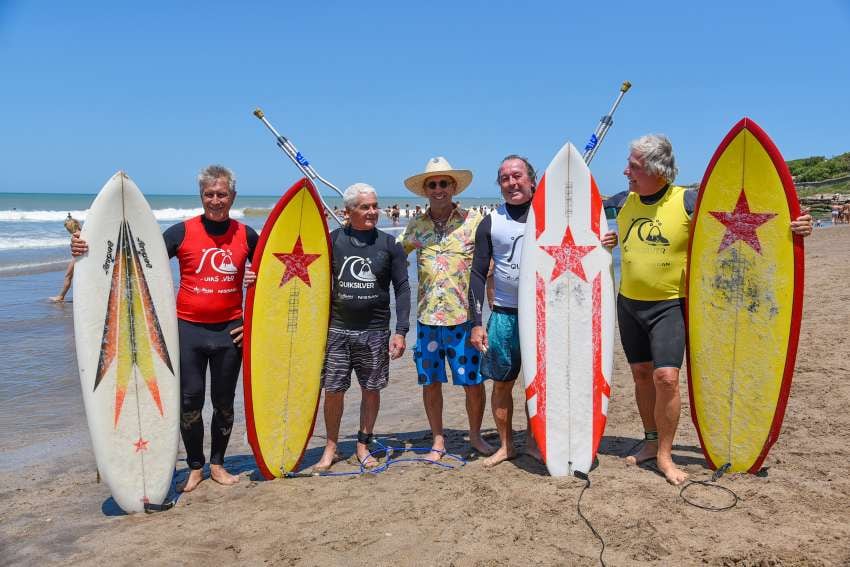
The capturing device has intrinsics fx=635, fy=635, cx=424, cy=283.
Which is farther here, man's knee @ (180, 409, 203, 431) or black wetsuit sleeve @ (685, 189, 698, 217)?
man's knee @ (180, 409, 203, 431)

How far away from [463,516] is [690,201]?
1974 millimetres

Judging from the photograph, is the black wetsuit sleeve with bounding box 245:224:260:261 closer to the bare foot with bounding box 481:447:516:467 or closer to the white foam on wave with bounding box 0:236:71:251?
the bare foot with bounding box 481:447:516:467

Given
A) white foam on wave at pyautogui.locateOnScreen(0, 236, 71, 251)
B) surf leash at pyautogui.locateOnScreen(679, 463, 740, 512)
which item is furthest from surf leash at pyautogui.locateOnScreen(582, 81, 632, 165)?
white foam on wave at pyautogui.locateOnScreen(0, 236, 71, 251)

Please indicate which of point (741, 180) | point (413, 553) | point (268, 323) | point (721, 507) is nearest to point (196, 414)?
point (268, 323)

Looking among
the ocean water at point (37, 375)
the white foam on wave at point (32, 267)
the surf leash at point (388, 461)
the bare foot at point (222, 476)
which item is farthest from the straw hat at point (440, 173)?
the white foam on wave at point (32, 267)

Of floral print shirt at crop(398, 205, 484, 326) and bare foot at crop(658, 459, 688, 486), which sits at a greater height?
floral print shirt at crop(398, 205, 484, 326)

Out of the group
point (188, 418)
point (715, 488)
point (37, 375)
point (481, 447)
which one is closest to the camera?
point (715, 488)

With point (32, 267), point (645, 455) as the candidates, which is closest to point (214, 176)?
point (645, 455)

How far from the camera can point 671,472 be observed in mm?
3203

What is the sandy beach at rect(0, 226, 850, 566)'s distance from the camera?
2.54 metres

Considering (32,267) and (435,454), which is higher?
(32,267)

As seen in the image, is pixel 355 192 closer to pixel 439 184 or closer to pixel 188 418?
pixel 439 184

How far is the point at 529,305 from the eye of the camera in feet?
11.5

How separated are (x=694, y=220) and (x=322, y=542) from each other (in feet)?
7.89
